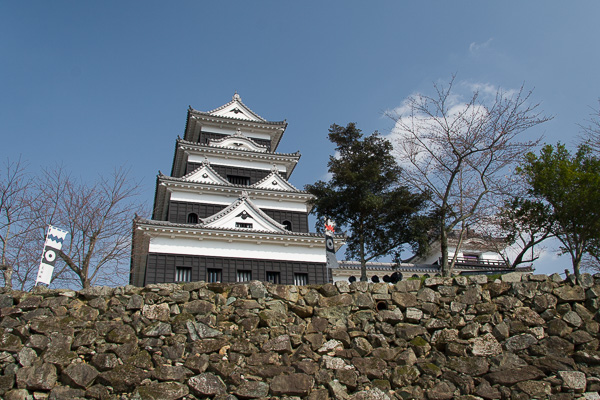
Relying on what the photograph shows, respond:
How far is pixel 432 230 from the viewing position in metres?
19.8

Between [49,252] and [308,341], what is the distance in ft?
21.0

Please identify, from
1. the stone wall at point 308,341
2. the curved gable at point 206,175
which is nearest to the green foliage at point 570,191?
the stone wall at point 308,341

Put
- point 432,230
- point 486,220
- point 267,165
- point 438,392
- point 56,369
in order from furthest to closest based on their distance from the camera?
point 267,165 → point 432,230 → point 486,220 → point 438,392 → point 56,369

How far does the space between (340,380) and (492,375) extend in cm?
288

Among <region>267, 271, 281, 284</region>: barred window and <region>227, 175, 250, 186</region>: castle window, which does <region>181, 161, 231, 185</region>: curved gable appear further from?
<region>267, 271, 281, 284</region>: barred window

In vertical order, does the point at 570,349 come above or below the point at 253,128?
below

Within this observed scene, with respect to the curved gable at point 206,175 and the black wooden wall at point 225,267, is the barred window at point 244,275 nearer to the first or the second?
the black wooden wall at point 225,267

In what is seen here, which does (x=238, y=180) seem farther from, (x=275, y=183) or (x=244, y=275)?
(x=244, y=275)

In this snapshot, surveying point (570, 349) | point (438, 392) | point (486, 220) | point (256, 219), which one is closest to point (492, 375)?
point (438, 392)

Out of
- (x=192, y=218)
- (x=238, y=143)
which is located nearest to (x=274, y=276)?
(x=192, y=218)

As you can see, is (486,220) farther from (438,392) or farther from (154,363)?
(154,363)

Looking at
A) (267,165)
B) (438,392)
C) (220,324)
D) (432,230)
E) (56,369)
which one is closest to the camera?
(56,369)

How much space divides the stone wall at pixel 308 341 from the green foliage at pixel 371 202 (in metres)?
9.57

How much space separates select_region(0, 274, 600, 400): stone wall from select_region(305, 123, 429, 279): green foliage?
31.4ft
